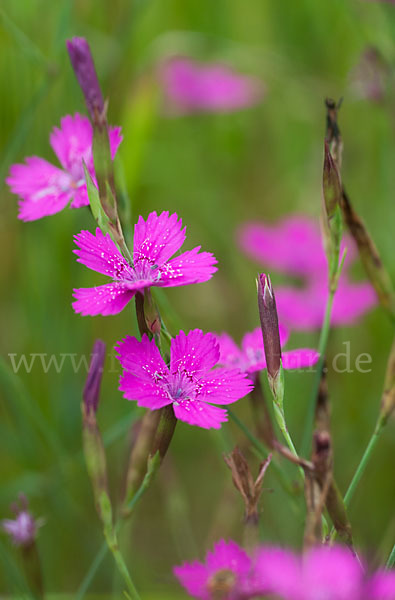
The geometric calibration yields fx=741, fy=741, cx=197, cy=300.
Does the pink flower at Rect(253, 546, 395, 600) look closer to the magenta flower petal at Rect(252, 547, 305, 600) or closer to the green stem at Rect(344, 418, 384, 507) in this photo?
Answer: the magenta flower petal at Rect(252, 547, 305, 600)

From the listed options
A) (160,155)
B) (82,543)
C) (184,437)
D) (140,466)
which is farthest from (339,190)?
(160,155)

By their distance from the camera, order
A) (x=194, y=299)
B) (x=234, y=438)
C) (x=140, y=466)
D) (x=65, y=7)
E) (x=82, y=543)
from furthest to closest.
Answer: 1. (x=194, y=299)
2. (x=234, y=438)
3. (x=82, y=543)
4. (x=65, y=7)
5. (x=140, y=466)

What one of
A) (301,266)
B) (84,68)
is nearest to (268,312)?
(84,68)

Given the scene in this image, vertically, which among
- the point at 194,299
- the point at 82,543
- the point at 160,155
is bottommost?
the point at 82,543

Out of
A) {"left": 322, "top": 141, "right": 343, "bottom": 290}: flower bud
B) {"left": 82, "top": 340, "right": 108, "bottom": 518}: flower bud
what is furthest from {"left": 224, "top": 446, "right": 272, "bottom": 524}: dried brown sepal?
{"left": 322, "top": 141, "right": 343, "bottom": 290}: flower bud

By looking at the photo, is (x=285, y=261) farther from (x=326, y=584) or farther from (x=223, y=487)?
(x=326, y=584)

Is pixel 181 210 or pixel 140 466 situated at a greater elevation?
pixel 181 210
